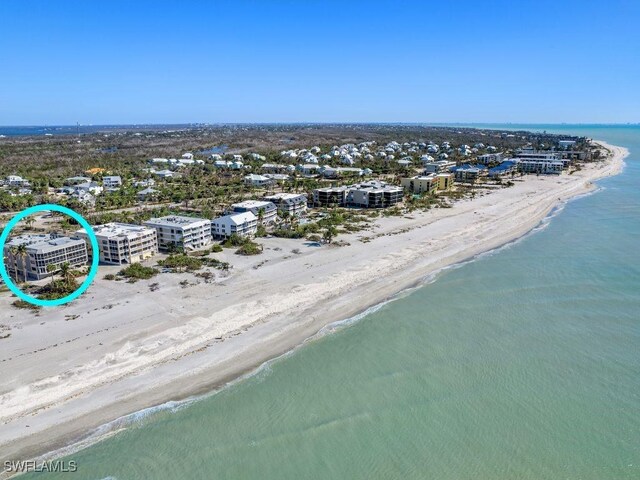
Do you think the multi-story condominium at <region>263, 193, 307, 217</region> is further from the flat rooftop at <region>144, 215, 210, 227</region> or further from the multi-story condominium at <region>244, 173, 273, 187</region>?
the multi-story condominium at <region>244, 173, 273, 187</region>

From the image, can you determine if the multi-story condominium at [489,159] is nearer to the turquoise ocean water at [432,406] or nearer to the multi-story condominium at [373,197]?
the multi-story condominium at [373,197]

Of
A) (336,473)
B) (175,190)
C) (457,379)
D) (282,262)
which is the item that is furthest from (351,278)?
(175,190)

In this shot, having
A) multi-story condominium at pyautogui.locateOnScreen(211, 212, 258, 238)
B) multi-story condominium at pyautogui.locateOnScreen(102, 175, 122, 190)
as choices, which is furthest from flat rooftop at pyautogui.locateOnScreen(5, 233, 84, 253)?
multi-story condominium at pyautogui.locateOnScreen(102, 175, 122, 190)

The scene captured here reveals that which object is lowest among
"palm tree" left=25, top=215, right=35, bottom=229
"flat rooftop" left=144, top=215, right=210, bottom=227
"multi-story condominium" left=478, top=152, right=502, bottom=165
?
"palm tree" left=25, top=215, right=35, bottom=229

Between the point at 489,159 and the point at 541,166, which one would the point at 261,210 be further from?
the point at 489,159

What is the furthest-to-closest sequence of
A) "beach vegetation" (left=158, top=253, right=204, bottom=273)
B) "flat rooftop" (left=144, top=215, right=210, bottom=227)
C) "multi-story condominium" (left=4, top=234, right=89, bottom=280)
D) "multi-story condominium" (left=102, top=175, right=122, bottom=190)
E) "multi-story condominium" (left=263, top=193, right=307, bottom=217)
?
1. "multi-story condominium" (left=102, top=175, right=122, bottom=190)
2. "multi-story condominium" (left=263, top=193, right=307, bottom=217)
3. "flat rooftop" (left=144, top=215, right=210, bottom=227)
4. "beach vegetation" (left=158, top=253, right=204, bottom=273)
5. "multi-story condominium" (left=4, top=234, right=89, bottom=280)

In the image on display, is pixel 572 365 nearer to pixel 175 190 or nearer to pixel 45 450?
pixel 45 450
